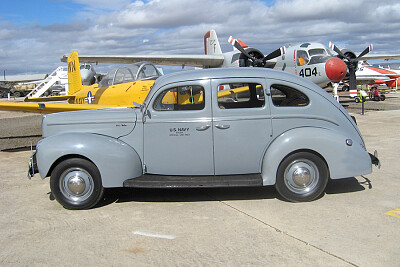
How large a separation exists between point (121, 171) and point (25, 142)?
780cm

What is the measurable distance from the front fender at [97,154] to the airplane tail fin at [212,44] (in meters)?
21.9

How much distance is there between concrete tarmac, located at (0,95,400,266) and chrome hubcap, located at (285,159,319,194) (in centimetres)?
24

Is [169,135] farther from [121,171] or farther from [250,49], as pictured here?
[250,49]

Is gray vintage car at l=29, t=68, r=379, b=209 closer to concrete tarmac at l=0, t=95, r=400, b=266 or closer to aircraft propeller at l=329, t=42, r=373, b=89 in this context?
concrete tarmac at l=0, t=95, r=400, b=266

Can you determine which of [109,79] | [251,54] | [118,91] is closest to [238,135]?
[118,91]

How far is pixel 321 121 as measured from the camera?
470 centimetres

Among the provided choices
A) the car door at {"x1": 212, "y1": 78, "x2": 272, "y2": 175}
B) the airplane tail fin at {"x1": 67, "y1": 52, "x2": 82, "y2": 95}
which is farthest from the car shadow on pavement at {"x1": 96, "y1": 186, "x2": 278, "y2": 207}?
the airplane tail fin at {"x1": 67, "y1": 52, "x2": 82, "y2": 95}

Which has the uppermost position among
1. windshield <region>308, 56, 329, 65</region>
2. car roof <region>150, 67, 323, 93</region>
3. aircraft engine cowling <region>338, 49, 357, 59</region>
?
aircraft engine cowling <region>338, 49, 357, 59</region>

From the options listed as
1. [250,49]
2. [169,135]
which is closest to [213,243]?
[169,135]

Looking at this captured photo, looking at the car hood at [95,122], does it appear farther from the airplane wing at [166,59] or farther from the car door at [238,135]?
the airplane wing at [166,59]

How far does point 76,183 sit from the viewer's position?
4523 mm

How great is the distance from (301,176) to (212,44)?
23.0 metres

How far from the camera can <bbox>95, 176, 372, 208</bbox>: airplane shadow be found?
4980mm

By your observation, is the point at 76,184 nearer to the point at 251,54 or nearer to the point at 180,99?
the point at 180,99
